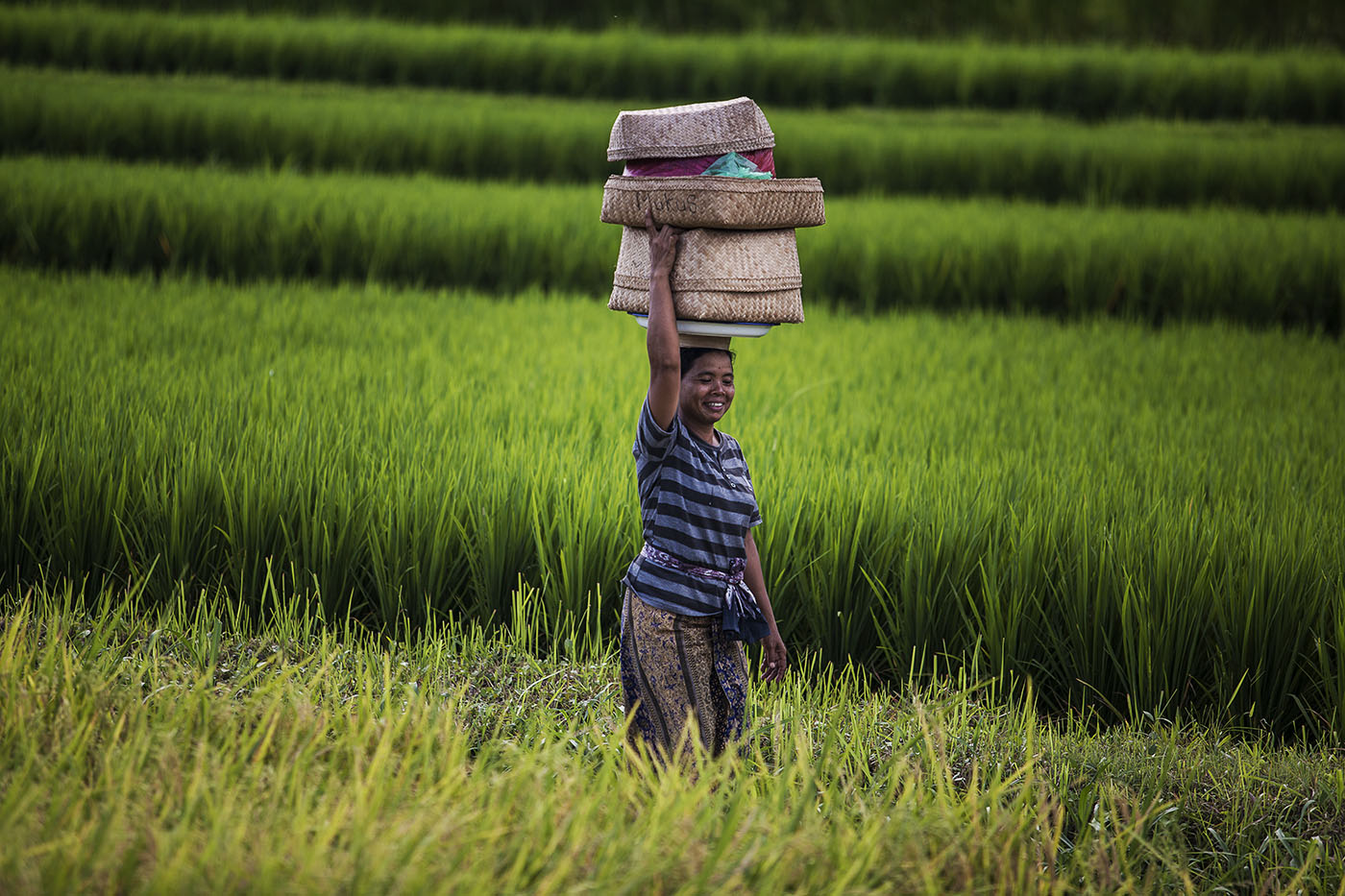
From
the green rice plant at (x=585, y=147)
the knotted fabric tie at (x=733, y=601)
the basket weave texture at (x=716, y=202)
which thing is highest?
the green rice plant at (x=585, y=147)

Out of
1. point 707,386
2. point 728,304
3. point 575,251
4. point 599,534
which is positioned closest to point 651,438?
point 707,386

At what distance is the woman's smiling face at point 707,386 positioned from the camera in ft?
4.69

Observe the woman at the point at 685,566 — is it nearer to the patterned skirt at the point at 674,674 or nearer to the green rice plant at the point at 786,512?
the patterned skirt at the point at 674,674

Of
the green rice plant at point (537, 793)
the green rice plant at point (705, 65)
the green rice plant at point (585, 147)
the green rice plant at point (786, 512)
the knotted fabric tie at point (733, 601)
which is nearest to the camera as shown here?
the green rice plant at point (537, 793)

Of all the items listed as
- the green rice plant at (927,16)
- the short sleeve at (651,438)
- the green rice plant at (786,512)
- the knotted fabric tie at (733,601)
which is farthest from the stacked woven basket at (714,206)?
the green rice plant at (927,16)

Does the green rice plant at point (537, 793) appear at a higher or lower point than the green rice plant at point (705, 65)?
lower

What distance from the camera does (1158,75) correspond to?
27.2 feet

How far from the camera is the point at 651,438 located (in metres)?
1.40

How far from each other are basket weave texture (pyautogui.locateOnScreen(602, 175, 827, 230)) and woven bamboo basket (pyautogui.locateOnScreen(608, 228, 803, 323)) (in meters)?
0.02

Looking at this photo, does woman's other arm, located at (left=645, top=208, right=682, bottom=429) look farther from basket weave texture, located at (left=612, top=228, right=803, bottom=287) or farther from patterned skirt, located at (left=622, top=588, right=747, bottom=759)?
patterned skirt, located at (left=622, top=588, right=747, bottom=759)

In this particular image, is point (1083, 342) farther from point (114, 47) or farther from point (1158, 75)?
point (114, 47)

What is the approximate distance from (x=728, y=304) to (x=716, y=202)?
0.14 m

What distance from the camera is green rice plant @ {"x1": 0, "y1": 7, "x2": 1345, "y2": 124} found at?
8.30m

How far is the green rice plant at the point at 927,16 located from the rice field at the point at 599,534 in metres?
3.57
